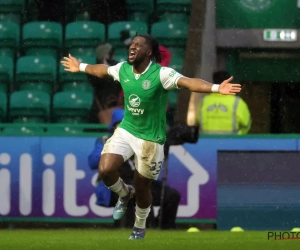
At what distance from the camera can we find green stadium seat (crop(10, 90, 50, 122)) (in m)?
12.9

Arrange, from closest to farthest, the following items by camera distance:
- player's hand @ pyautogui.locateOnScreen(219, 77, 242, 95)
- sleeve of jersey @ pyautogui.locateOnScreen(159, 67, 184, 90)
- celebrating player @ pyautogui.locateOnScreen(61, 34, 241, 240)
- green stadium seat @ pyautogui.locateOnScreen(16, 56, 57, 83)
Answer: player's hand @ pyautogui.locateOnScreen(219, 77, 242, 95)
sleeve of jersey @ pyautogui.locateOnScreen(159, 67, 184, 90)
celebrating player @ pyautogui.locateOnScreen(61, 34, 241, 240)
green stadium seat @ pyautogui.locateOnScreen(16, 56, 57, 83)

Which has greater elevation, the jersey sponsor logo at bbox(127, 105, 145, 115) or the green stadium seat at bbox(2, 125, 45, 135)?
the jersey sponsor logo at bbox(127, 105, 145, 115)

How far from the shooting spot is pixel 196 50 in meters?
12.9

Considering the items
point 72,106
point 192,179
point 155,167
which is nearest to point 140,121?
point 155,167

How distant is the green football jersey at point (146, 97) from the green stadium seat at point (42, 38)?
4.36 metres

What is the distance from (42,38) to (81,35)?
1.65 feet

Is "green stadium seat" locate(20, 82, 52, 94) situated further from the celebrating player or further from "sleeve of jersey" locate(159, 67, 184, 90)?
"sleeve of jersey" locate(159, 67, 184, 90)

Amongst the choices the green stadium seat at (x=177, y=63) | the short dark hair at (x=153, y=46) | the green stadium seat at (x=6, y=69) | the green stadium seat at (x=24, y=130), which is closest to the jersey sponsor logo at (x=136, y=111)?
the short dark hair at (x=153, y=46)

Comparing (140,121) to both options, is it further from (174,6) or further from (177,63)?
(174,6)

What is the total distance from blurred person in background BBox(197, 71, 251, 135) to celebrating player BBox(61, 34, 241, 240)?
9.73 feet

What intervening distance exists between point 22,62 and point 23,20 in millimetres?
604

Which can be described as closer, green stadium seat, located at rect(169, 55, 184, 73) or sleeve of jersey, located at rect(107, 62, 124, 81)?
sleeve of jersey, located at rect(107, 62, 124, 81)

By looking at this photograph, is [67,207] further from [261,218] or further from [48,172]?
[261,218]

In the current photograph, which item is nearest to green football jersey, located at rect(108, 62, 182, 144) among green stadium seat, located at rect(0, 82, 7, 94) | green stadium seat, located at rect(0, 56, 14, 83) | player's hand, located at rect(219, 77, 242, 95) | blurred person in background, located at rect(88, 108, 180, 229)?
player's hand, located at rect(219, 77, 242, 95)
